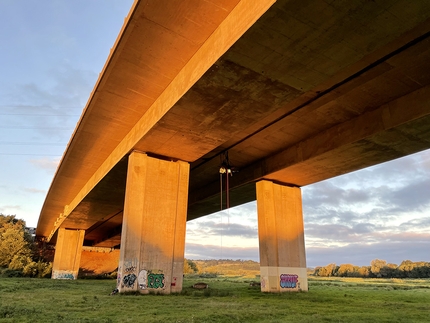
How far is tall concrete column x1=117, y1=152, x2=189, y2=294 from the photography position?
1631cm

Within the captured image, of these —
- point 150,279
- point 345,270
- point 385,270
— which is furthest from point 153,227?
point 345,270

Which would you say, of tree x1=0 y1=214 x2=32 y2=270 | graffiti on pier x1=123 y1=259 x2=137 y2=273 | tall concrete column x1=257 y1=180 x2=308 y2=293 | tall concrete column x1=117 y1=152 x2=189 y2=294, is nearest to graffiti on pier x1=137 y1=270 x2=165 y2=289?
tall concrete column x1=117 y1=152 x2=189 y2=294

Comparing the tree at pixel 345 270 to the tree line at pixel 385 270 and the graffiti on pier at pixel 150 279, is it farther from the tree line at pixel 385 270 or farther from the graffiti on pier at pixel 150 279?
the graffiti on pier at pixel 150 279

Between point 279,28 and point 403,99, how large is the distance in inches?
370

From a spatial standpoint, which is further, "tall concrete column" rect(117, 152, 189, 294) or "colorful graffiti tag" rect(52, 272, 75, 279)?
"colorful graffiti tag" rect(52, 272, 75, 279)

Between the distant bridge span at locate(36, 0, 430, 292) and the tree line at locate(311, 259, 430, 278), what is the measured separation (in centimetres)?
5976

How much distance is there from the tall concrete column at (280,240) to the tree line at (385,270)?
58.6 metres

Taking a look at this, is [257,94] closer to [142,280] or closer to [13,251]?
[142,280]

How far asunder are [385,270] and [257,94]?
7557cm

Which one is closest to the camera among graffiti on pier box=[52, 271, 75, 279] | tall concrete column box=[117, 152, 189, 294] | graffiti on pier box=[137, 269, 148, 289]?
graffiti on pier box=[137, 269, 148, 289]

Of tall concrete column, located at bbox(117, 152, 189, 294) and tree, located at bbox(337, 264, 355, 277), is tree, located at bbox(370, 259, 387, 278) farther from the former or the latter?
tall concrete column, located at bbox(117, 152, 189, 294)

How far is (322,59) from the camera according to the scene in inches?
382

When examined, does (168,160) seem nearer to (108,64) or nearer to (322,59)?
(108,64)

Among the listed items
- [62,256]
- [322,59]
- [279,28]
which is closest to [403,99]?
[322,59]
